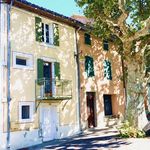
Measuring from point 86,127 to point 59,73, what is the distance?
15.6 feet

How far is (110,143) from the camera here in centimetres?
1609

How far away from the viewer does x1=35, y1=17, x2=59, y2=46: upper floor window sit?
19.5 m

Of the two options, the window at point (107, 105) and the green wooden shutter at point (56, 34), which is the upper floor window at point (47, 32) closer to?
the green wooden shutter at point (56, 34)

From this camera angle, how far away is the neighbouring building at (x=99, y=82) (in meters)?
22.9

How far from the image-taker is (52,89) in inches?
762

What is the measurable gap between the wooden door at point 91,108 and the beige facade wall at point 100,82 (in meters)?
0.35

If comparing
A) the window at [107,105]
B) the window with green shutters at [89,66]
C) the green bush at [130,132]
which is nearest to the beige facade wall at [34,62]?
the window with green shutters at [89,66]

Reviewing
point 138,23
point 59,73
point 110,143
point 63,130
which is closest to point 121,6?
point 138,23

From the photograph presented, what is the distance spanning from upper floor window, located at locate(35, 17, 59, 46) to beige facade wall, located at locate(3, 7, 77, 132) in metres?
0.27

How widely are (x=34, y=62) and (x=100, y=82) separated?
7197 mm

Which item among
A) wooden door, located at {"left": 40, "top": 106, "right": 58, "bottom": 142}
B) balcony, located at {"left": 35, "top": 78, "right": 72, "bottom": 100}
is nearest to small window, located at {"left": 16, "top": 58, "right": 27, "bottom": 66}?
balcony, located at {"left": 35, "top": 78, "right": 72, "bottom": 100}

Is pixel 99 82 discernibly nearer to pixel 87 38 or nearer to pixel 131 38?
pixel 87 38

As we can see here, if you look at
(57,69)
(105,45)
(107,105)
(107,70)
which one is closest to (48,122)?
(57,69)

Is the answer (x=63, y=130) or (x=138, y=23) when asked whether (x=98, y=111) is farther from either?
(x=138, y=23)
